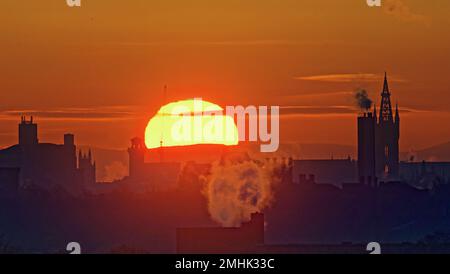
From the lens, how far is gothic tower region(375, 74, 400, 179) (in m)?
22.4

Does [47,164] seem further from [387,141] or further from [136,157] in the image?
[387,141]

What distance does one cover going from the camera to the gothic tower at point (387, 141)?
882 inches

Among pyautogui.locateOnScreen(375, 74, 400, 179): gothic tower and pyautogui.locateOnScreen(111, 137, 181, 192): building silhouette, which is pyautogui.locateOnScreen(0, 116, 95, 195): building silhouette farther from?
pyautogui.locateOnScreen(375, 74, 400, 179): gothic tower

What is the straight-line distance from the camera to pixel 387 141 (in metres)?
24.3

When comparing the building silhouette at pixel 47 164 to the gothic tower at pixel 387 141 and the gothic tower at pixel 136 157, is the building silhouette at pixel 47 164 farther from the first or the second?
the gothic tower at pixel 387 141

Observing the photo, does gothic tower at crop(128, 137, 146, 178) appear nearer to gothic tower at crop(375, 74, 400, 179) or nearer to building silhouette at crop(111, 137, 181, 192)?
building silhouette at crop(111, 137, 181, 192)

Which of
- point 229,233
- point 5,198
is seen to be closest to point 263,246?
point 229,233

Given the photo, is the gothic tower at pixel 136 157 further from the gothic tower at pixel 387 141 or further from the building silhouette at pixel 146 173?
the gothic tower at pixel 387 141

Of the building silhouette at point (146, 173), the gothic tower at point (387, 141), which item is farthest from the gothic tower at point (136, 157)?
the gothic tower at point (387, 141)

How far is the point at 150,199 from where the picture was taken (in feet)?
83.7

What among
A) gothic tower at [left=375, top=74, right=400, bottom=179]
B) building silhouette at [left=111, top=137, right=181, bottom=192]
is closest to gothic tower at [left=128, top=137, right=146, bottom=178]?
building silhouette at [left=111, top=137, right=181, bottom=192]

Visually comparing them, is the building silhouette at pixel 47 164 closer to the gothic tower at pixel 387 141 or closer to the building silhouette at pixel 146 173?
the building silhouette at pixel 146 173
